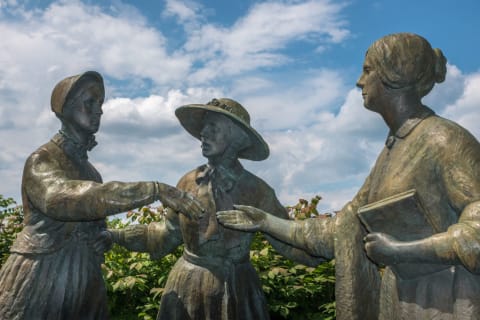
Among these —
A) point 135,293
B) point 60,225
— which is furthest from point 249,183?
point 135,293

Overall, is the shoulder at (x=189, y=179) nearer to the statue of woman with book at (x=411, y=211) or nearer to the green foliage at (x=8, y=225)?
the statue of woman with book at (x=411, y=211)

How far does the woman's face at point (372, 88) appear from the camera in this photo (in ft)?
11.7

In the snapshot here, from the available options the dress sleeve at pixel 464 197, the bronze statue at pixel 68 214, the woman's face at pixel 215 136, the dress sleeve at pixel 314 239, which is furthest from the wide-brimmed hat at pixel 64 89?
the dress sleeve at pixel 464 197

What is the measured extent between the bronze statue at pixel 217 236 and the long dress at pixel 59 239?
0.45m

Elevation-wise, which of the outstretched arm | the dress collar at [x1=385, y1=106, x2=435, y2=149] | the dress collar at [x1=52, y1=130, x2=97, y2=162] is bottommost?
the outstretched arm

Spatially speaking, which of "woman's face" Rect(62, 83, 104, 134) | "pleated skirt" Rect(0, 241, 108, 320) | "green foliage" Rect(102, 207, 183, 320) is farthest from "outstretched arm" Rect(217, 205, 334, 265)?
"green foliage" Rect(102, 207, 183, 320)

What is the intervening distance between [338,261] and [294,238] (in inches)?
16.9

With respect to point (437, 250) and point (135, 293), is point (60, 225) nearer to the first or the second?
point (437, 250)

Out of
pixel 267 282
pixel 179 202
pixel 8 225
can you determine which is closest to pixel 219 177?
pixel 179 202

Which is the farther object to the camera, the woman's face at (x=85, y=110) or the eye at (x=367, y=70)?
the woman's face at (x=85, y=110)

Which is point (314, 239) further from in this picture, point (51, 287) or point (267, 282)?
point (267, 282)

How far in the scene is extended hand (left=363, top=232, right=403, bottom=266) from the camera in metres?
3.22

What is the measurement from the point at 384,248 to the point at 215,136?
1.67 metres

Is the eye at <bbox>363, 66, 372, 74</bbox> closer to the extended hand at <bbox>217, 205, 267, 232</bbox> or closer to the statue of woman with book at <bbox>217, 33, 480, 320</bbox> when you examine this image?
the statue of woman with book at <bbox>217, 33, 480, 320</bbox>
